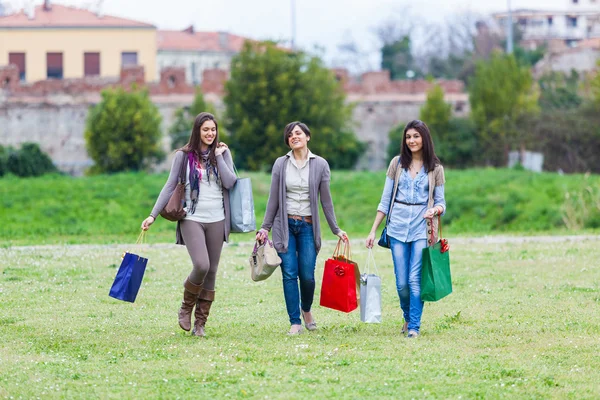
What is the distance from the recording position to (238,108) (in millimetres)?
49781

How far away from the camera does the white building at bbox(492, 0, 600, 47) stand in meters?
107

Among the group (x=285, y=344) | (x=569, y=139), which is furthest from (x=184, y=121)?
(x=285, y=344)

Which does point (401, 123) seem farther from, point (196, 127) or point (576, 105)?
point (196, 127)

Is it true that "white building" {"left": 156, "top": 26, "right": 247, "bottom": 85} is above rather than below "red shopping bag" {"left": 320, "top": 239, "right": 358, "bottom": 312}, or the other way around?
above

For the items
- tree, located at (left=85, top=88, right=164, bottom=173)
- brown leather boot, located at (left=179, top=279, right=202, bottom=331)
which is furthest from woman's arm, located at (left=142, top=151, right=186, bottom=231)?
tree, located at (left=85, top=88, right=164, bottom=173)

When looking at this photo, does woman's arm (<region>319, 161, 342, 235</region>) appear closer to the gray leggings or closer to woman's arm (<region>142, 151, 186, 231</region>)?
the gray leggings

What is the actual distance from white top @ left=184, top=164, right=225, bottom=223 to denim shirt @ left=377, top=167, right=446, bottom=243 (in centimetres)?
138

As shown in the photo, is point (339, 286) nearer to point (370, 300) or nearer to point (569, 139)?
point (370, 300)

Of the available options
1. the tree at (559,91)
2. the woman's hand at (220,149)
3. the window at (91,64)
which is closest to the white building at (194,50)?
the window at (91,64)

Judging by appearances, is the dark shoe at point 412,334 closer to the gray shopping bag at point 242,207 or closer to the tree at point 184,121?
the gray shopping bag at point 242,207

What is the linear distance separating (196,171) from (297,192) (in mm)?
873

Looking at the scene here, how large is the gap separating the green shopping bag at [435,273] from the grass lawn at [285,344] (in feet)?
1.31

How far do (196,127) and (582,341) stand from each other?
3.67 metres

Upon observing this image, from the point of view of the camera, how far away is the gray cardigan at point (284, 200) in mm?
9938
